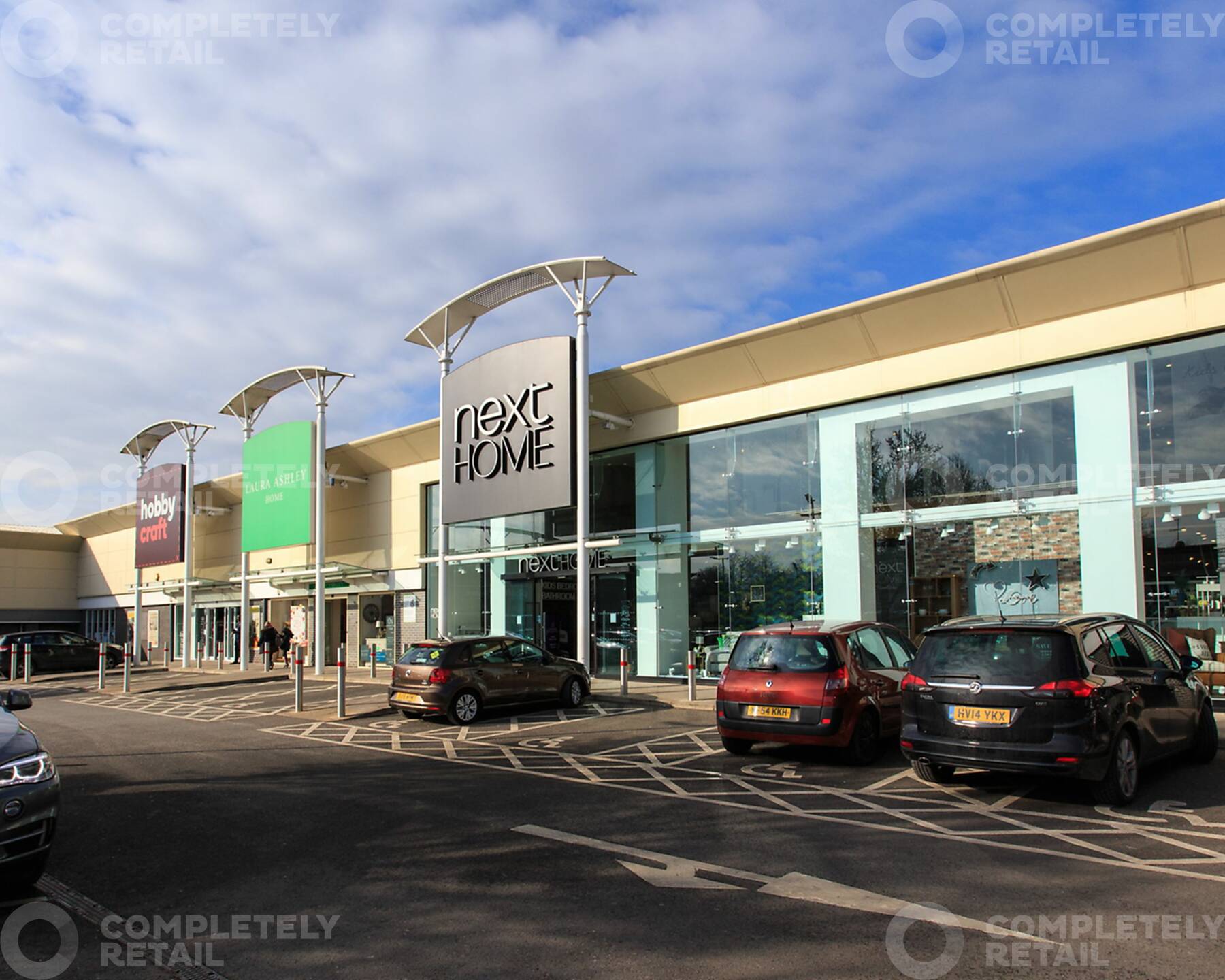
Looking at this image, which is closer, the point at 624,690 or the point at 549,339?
the point at 624,690

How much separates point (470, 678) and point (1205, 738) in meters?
9.60

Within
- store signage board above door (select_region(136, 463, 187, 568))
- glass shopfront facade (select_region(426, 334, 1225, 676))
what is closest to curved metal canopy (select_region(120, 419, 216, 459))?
store signage board above door (select_region(136, 463, 187, 568))

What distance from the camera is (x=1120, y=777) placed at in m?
7.57

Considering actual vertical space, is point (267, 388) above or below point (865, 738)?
above

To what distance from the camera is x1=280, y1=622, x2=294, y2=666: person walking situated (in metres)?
31.7

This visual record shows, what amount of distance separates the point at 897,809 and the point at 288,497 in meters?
24.0

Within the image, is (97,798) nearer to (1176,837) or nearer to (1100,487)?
(1176,837)

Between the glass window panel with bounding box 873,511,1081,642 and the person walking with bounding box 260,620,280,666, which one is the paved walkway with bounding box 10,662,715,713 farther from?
the glass window panel with bounding box 873,511,1081,642

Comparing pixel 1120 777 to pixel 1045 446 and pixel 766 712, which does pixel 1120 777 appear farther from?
pixel 1045 446

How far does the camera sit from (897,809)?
307 inches

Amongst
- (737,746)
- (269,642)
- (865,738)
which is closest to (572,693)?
(737,746)

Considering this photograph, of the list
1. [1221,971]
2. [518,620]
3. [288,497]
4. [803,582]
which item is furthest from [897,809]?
[288,497]

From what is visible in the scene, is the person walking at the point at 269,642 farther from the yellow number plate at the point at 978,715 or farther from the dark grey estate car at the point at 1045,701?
the yellow number plate at the point at 978,715

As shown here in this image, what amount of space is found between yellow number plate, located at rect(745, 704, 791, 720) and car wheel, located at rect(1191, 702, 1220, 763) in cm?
401
